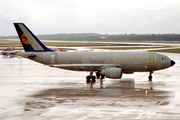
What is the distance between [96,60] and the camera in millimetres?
33375

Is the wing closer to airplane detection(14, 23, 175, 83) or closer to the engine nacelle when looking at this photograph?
airplane detection(14, 23, 175, 83)

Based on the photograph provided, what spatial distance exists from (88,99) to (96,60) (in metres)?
11.4

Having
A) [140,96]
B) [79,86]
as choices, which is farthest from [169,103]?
[79,86]

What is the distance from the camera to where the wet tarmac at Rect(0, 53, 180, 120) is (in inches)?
701

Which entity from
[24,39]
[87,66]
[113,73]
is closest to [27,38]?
[24,39]

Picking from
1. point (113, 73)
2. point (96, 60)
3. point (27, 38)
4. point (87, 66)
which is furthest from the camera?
point (27, 38)

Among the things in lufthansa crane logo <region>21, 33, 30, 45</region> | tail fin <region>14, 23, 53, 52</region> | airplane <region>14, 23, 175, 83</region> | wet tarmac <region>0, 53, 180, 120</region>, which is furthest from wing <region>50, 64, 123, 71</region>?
lufthansa crane logo <region>21, 33, 30, 45</region>

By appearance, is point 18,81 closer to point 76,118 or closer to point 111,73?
point 111,73

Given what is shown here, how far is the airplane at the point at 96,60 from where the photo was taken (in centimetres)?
3222

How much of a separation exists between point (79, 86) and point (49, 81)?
5.43m

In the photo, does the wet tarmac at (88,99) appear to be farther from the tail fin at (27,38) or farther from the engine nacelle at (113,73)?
the tail fin at (27,38)

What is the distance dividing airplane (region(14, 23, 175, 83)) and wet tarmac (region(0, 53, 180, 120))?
5.21 ft

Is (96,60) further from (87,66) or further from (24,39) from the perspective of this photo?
(24,39)

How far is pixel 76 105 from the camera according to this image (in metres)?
20.5
